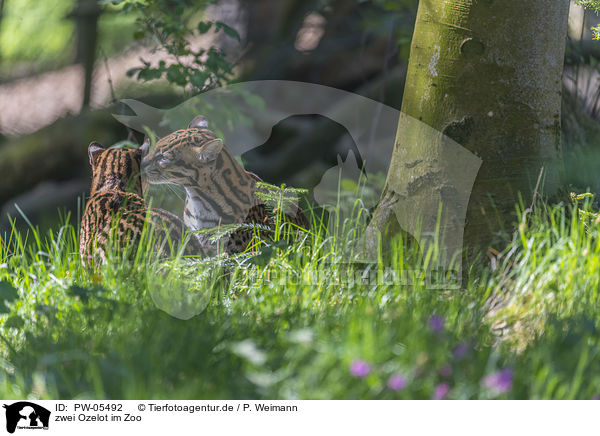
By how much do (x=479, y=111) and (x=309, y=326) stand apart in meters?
1.26

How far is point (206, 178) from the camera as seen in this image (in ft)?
8.14

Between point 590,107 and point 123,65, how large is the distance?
155 inches

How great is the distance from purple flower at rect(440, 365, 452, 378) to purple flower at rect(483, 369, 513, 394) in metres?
0.10

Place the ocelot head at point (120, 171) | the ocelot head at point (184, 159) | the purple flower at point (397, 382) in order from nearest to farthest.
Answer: the purple flower at point (397, 382), the ocelot head at point (184, 159), the ocelot head at point (120, 171)

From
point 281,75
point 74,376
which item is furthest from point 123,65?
point 74,376

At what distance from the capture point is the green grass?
1.66 m

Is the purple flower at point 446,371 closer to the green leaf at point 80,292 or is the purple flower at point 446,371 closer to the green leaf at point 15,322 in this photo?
the green leaf at point 80,292

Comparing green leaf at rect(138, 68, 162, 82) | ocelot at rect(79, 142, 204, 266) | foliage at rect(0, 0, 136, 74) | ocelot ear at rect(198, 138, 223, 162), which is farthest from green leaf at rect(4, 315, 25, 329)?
foliage at rect(0, 0, 136, 74)

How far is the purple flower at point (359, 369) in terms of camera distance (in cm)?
159

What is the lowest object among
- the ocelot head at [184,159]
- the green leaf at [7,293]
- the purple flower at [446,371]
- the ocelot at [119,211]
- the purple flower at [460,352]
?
the purple flower at [446,371]
